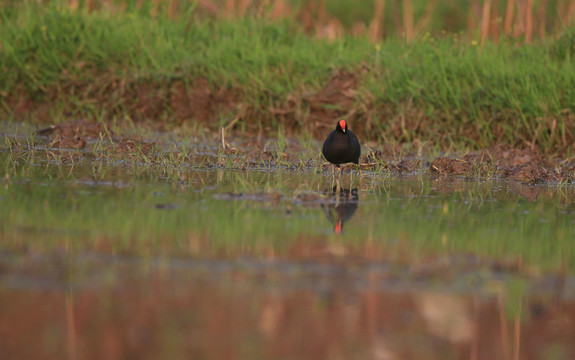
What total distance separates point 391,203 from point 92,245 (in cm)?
217

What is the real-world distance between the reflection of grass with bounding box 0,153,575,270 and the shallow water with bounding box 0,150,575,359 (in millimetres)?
17

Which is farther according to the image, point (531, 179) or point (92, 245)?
point (531, 179)

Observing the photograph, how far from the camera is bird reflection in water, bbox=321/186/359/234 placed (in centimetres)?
491

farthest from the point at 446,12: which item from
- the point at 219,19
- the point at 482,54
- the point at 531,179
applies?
the point at 531,179

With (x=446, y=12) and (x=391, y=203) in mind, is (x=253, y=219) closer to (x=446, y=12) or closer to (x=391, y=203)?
(x=391, y=203)

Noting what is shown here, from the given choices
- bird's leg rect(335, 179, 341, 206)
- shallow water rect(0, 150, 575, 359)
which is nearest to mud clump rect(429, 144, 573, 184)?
bird's leg rect(335, 179, 341, 206)

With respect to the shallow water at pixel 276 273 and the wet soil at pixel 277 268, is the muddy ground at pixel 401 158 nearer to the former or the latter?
the wet soil at pixel 277 268

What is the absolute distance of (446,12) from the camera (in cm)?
1762

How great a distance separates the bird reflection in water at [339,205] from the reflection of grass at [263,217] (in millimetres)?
49

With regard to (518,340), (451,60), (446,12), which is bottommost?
(518,340)

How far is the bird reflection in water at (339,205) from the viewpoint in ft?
16.1

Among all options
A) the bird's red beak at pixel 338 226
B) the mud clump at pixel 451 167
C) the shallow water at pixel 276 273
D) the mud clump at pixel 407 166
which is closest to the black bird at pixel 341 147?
the mud clump at pixel 407 166

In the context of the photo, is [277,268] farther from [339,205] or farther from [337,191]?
[337,191]

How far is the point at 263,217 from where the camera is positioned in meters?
4.83
